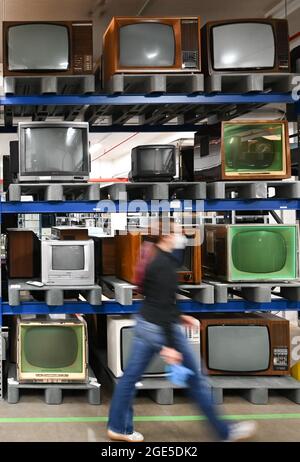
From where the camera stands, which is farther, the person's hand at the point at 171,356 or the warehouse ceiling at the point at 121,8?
the warehouse ceiling at the point at 121,8

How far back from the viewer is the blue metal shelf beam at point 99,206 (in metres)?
4.87

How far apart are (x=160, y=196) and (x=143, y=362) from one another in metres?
1.88

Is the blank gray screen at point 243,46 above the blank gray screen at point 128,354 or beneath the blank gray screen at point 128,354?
above

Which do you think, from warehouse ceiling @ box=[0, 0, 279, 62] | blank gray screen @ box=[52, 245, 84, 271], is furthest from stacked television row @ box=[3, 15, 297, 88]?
warehouse ceiling @ box=[0, 0, 279, 62]

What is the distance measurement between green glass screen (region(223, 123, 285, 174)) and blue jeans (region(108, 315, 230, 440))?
2.05m

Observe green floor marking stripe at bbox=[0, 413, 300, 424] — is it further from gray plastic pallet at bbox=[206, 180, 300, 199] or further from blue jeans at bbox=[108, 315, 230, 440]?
gray plastic pallet at bbox=[206, 180, 300, 199]

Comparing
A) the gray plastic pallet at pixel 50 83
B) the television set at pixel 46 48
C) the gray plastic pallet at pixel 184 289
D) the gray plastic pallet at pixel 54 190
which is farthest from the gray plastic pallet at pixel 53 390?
the television set at pixel 46 48

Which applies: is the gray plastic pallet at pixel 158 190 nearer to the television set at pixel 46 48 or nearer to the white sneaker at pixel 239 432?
the television set at pixel 46 48

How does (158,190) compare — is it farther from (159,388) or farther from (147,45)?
(159,388)

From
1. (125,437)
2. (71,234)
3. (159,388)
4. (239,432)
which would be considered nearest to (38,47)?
(71,234)

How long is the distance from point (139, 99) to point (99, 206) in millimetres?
1194

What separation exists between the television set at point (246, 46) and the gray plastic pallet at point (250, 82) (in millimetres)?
69

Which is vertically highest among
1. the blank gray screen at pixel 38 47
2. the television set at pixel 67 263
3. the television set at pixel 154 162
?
the blank gray screen at pixel 38 47

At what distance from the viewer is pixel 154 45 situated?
486cm
